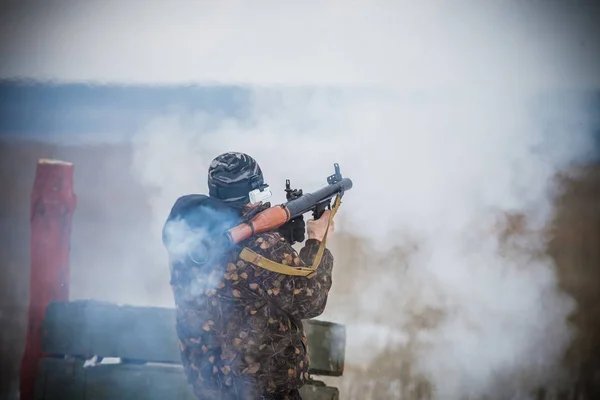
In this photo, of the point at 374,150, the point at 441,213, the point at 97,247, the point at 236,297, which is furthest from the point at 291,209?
the point at 97,247

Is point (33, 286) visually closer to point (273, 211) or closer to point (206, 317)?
point (206, 317)

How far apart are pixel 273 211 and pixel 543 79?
56.2 inches

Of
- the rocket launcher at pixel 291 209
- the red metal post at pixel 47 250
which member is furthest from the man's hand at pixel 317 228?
the red metal post at pixel 47 250

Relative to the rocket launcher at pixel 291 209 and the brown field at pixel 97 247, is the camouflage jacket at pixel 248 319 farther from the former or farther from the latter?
the brown field at pixel 97 247

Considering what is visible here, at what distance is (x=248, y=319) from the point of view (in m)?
2.14

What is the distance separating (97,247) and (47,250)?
270 mm

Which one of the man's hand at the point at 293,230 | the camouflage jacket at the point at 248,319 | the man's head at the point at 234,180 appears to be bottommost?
the camouflage jacket at the point at 248,319

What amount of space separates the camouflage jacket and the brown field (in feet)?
2.17

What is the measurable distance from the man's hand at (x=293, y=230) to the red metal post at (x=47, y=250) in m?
1.32

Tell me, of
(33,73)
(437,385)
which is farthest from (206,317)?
(33,73)

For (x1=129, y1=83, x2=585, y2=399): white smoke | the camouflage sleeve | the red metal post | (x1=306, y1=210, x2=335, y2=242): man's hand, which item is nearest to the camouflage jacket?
the camouflage sleeve

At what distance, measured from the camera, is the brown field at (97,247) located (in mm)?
2807

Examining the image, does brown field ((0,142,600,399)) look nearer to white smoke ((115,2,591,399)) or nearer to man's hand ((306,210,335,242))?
white smoke ((115,2,591,399))

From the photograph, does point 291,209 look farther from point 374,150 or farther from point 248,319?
point 374,150
